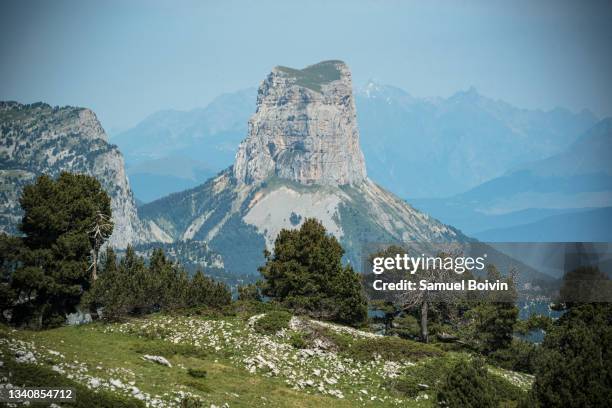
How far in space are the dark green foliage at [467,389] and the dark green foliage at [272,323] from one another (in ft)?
69.9

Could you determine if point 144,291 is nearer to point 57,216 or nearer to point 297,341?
point 57,216

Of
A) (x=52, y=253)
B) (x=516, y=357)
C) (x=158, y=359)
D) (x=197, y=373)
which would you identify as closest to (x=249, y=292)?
(x=52, y=253)

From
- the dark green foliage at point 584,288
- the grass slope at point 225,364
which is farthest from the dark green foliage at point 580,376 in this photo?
the dark green foliage at point 584,288

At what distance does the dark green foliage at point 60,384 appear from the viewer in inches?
1838

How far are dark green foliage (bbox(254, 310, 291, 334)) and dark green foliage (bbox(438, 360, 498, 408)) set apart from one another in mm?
21296

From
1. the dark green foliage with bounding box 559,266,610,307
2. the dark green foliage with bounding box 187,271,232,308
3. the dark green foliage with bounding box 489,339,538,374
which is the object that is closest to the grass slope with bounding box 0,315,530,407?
the dark green foliage with bounding box 489,339,538,374

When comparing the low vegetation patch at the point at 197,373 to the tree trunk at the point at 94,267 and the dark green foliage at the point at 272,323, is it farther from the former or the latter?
the tree trunk at the point at 94,267

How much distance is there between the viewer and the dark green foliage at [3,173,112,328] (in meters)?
83.2

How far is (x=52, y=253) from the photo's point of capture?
84.2 meters

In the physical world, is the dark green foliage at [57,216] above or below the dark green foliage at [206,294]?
above

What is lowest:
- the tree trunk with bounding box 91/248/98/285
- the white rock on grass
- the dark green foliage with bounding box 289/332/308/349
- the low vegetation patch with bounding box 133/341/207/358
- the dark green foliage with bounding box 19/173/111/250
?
the white rock on grass

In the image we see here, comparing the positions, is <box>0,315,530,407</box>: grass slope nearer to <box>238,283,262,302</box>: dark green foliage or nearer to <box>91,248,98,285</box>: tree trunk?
<box>91,248,98,285</box>: tree trunk

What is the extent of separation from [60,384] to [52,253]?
38362mm

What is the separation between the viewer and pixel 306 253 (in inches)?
3853
